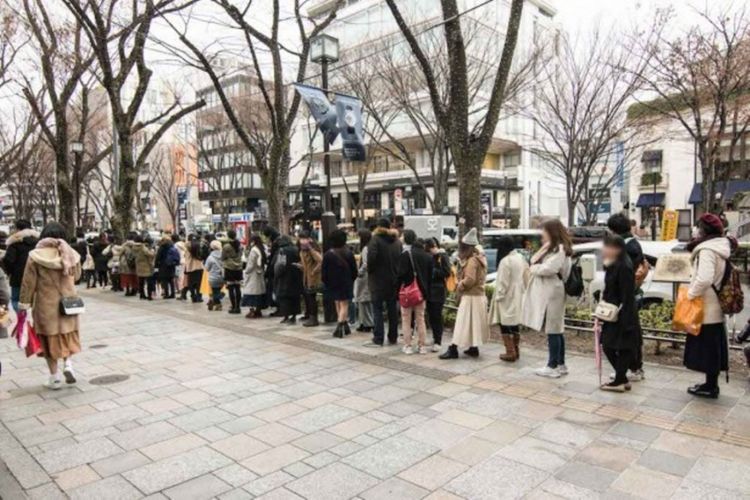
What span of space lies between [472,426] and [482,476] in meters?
0.87

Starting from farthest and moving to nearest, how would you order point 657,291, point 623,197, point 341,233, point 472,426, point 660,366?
point 623,197
point 657,291
point 341,233
point 660,366
point 472,426

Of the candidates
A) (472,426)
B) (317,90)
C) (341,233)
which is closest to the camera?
(472,426)

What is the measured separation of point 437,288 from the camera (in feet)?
22.6

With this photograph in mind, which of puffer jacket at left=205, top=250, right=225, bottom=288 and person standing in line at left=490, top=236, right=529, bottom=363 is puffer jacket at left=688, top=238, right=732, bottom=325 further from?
puffer jacket at left=205, top=250, right=225, bottom=288

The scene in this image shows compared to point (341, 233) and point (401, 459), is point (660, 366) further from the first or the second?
point (341, 233)

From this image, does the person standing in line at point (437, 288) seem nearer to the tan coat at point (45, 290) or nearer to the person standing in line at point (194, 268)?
the tan coat at point (45, 290)

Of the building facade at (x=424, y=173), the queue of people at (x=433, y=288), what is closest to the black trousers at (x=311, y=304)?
the queue of people at (x=433, y=288)

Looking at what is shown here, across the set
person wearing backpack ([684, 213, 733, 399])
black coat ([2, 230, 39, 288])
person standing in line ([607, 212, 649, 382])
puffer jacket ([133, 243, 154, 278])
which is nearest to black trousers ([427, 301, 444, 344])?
person standing in line ([607, 212, 649, 382])

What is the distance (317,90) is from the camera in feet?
31.1

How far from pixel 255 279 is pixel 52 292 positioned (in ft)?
14.6

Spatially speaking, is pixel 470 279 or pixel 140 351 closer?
pixel 470 279

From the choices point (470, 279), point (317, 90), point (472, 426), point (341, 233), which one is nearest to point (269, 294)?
point (341, 233)

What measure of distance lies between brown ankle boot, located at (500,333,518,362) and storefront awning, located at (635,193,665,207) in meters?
32.5

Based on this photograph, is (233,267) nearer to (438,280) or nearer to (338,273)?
(338,273)
